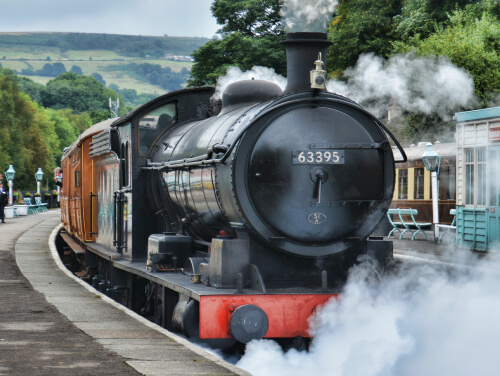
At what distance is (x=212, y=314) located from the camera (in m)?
6.49

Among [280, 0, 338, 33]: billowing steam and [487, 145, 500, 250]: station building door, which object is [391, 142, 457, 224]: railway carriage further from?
[280, 0, 338, 33]: billowing steam

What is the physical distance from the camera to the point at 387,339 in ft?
21.3

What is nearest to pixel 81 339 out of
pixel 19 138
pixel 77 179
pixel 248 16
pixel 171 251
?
pixel 171 251

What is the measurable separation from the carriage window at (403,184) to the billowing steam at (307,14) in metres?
18.1

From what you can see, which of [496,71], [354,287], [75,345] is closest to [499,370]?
[354,287]

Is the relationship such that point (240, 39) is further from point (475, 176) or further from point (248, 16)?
point (475, 176)

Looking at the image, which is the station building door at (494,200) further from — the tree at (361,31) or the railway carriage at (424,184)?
the tree at (361,31)

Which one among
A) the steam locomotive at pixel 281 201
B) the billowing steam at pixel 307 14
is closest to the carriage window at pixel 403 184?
the billowing steam at pixel 307 14

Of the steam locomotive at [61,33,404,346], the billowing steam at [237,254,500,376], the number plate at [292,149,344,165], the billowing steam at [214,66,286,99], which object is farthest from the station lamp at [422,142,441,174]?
the number plate at [292,149,344,165]

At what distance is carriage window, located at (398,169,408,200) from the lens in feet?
83.9

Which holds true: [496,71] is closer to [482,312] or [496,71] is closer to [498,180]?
[498,180]

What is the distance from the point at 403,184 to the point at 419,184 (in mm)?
1234

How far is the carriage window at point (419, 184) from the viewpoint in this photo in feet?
79.9

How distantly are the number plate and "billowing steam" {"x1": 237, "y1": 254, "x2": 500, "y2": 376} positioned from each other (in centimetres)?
110
